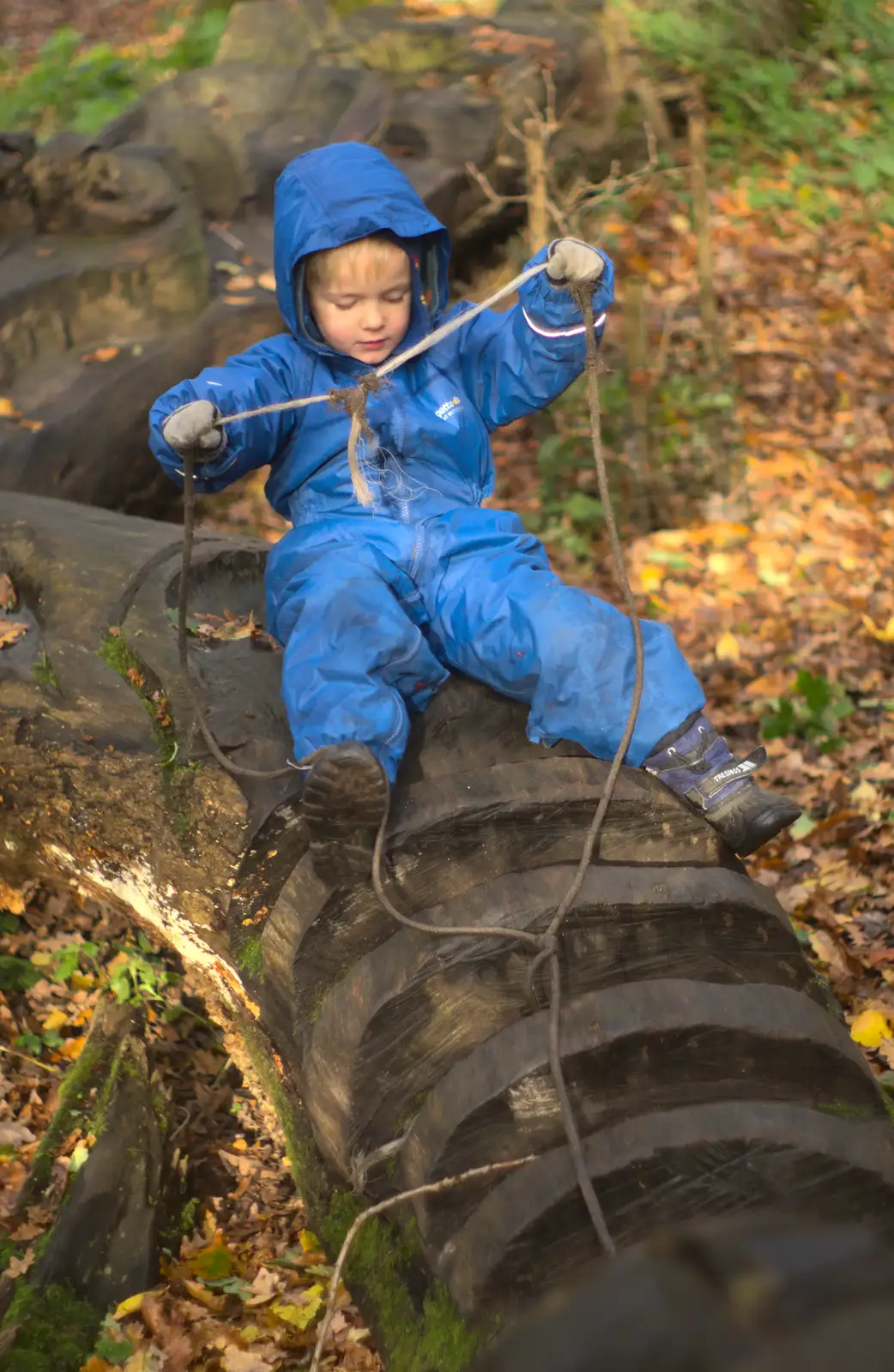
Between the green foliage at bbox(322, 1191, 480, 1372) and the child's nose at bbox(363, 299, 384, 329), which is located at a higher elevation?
the child's nose at bbox(363, 299, 384, 329)

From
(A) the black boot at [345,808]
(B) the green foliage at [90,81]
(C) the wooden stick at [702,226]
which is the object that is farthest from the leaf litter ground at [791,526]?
(B) the green foliage at [90,81]

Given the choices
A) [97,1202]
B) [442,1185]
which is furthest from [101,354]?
[442,1185]

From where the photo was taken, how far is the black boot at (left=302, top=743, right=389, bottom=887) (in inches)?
100

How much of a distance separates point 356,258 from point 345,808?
1.69 m

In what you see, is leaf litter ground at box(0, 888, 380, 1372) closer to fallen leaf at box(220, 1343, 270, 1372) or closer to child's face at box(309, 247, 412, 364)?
fallen leaf at box(220, 1343, 270, 1372)

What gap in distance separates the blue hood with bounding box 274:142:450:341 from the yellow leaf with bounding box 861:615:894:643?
3062 millimetres

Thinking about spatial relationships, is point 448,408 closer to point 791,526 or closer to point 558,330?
point 558,330

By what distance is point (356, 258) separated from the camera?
132 inches

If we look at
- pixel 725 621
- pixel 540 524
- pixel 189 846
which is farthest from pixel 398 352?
pixel 540 524

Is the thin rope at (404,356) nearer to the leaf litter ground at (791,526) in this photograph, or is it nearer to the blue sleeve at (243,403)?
the blue sleeve at (243,403)

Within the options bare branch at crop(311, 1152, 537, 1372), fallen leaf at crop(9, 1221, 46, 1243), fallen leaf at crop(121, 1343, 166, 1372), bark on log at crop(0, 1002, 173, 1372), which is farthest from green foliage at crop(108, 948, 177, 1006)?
bare branch at crop(311, 1152, 537, 1372)

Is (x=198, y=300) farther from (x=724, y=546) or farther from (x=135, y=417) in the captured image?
(x=724, y=546)

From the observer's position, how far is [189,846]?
3160mm

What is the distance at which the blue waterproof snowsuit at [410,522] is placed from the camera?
2.83m
